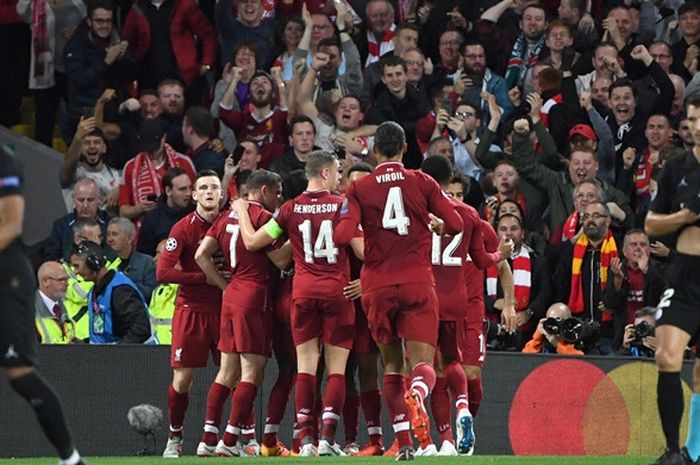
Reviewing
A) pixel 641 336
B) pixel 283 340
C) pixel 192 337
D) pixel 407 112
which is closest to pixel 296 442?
pixel 283 340

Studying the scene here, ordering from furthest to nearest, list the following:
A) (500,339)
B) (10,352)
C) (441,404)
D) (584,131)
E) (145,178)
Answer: (145,178), (584,131), (500,339), (441,404), (10,352)

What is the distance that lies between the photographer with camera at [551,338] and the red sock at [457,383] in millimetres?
2589

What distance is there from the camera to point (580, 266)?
17359 millimetres

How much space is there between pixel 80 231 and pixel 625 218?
5845mm

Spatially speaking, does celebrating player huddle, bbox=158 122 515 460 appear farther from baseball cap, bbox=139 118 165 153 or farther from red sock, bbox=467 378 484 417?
baseball cap, bbox=139 118 165 153

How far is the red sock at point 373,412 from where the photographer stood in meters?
14.6

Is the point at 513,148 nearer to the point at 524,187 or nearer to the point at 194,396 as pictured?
the point at 524,187

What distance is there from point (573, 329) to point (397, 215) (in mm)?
4421

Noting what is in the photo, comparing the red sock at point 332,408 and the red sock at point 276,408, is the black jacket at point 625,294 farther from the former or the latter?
the red sock at point 332,408

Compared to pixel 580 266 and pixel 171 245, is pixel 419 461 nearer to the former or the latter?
pixel 171 245

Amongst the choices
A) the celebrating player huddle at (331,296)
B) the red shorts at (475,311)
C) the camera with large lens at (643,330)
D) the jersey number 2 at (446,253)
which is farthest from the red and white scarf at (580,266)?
the jersey number 2 at (446,253)

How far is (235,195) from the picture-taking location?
18859 mm

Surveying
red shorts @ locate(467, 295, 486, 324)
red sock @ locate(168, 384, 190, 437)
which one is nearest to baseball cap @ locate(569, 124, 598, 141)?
red shorts @ locate(467, 295, 486, 324)

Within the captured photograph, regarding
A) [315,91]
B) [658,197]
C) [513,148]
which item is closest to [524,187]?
[513,148]
